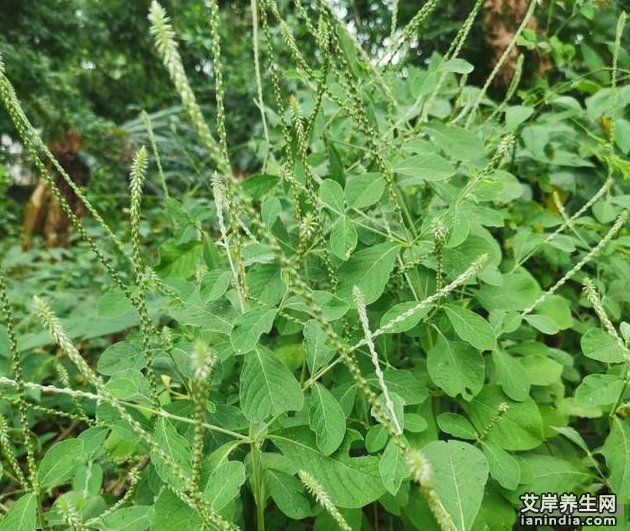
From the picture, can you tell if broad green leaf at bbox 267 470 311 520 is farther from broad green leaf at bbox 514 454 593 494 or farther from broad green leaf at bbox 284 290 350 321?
broad green leaf at bbox 514 454 593 494

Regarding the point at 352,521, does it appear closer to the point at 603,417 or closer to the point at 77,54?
the point at 603,417

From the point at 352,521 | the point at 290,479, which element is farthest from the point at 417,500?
the point at 290,479

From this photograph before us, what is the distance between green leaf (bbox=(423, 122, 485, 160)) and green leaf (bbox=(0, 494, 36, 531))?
86 cm

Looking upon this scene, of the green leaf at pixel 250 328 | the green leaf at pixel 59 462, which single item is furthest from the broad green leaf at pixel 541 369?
the green leaf at pixel 59 462

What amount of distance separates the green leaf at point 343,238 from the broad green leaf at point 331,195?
0.03 metres

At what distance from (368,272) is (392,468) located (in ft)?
0.99

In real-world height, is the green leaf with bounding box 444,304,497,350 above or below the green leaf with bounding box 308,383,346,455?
above

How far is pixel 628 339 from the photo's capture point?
0.90m

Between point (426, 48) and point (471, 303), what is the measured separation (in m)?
3.52

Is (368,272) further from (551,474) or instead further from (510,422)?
(551,474)

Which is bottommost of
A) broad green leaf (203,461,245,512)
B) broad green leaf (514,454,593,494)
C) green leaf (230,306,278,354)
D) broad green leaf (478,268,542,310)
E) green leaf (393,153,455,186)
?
broad green leaf (514,454,593,494)

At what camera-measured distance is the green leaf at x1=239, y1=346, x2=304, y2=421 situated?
2.55ft

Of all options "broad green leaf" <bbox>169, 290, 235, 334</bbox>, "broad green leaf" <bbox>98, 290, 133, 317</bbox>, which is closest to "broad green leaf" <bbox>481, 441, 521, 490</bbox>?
"broad green leaf" <bbox>169, 290, 235, 334</bbox>

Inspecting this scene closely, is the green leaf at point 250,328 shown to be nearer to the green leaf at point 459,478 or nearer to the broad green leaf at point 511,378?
the green leaf at point 459,478
